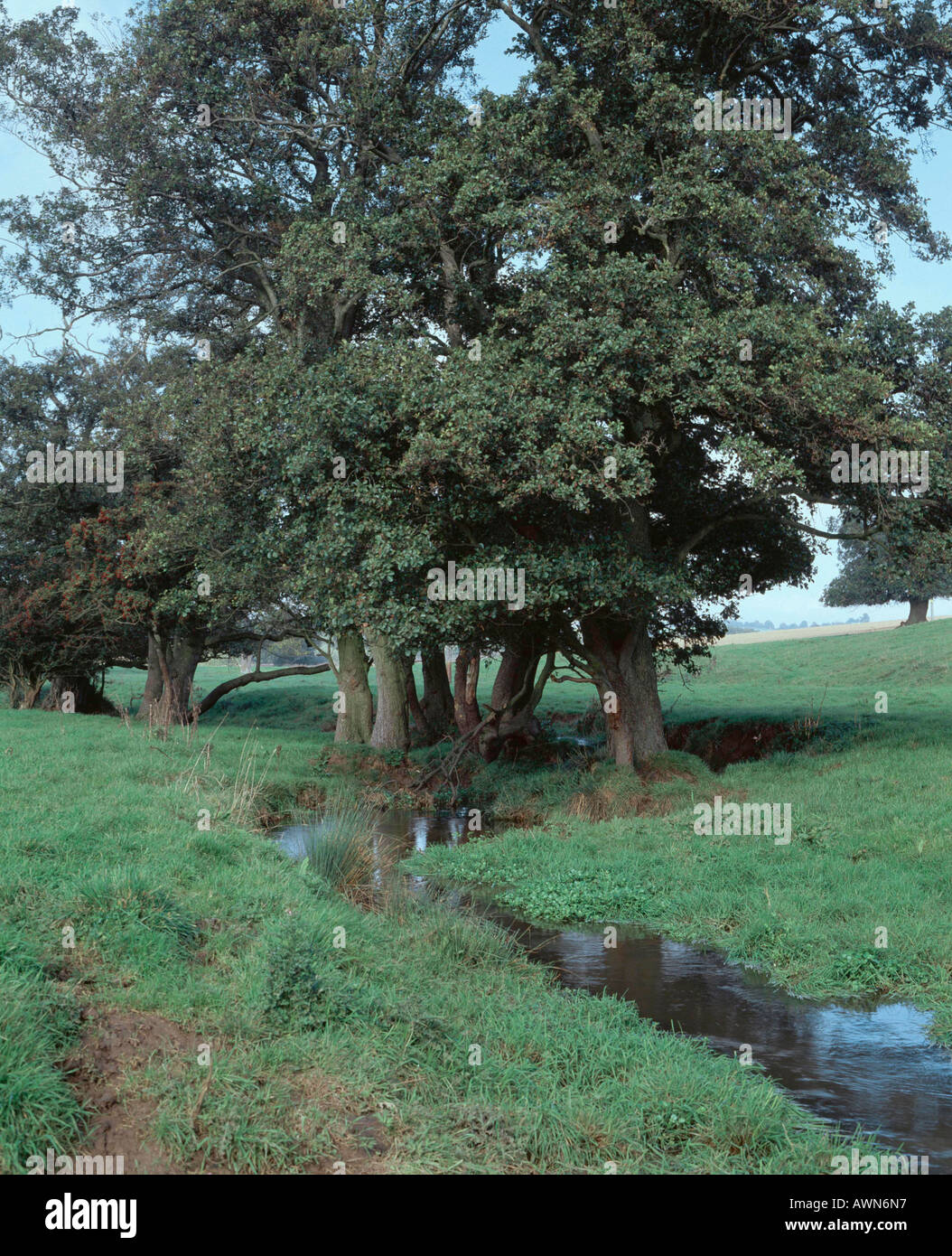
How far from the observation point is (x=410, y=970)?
8.78 meters

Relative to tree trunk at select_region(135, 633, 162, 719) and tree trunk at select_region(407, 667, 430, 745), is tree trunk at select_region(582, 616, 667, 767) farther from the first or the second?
tree trunk at select_region(135, 633, 162, 719)

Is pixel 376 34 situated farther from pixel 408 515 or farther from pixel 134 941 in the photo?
pixel 134 941

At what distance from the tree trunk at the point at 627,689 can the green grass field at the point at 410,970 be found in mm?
2337

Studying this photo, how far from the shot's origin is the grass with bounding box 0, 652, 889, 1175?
5.76 metres

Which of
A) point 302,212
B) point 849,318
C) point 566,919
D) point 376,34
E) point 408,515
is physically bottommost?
point 566,919

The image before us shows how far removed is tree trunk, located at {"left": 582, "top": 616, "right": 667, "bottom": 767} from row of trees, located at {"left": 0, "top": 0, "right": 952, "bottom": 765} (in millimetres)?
70

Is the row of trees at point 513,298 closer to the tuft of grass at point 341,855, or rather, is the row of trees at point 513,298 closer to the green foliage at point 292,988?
the tuft of grass at point 341,855

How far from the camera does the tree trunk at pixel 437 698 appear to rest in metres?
31.2

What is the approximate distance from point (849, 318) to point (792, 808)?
9.82m

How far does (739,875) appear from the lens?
13.5 m
